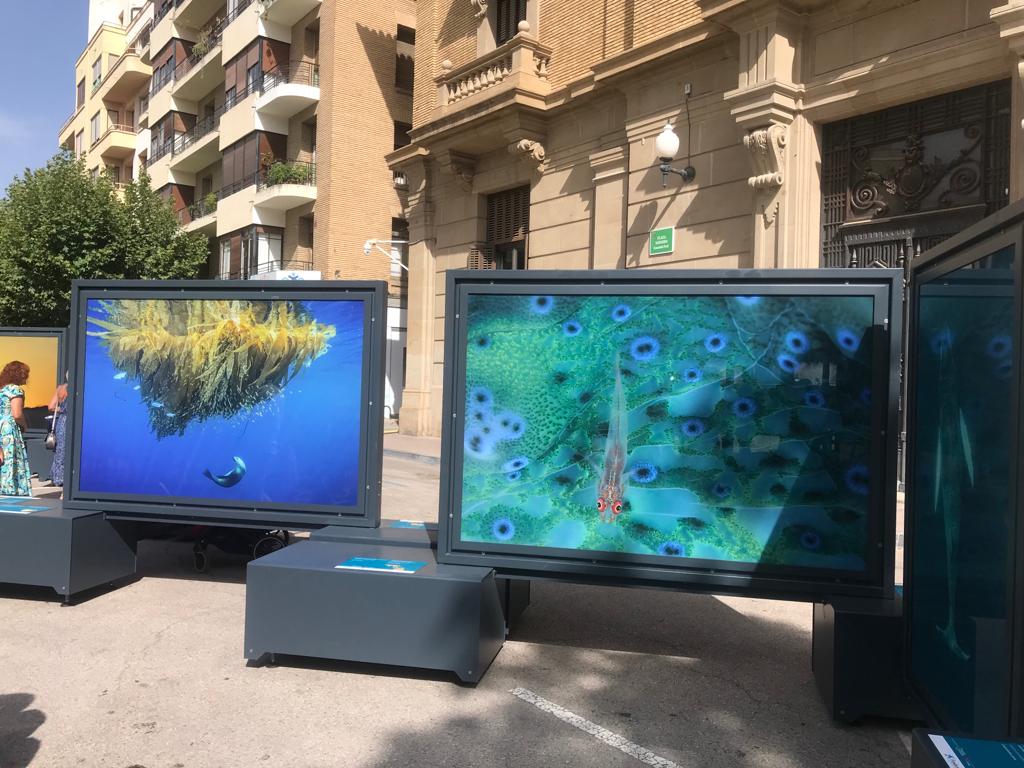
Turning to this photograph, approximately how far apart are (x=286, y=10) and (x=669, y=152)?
2180 cm

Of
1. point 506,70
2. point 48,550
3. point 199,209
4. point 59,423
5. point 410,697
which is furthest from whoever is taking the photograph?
point 199,209


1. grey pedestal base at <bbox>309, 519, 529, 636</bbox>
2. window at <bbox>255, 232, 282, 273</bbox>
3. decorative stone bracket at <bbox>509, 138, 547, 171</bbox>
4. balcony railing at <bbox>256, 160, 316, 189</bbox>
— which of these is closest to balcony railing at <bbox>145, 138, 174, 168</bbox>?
window at <bbox>255, 232, 282, 273</bbox>

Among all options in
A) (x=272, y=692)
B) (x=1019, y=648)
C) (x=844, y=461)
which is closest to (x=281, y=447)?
(x=272, y=692)

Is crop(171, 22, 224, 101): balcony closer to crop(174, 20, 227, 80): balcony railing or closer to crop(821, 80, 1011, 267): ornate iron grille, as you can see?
crop(174, 20, 227, 80): balcony railing

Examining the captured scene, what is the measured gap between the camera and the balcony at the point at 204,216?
3275 cm

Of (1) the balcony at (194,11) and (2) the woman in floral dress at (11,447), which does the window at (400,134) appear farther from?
(2) the woman in floral dress at (11,447)

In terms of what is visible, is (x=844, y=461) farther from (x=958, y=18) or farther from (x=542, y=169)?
(x=542, y=169)

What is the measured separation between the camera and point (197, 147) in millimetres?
34031

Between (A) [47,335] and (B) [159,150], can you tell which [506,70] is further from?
(B) [159,150]

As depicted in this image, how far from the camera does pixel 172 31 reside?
37469 millimetres

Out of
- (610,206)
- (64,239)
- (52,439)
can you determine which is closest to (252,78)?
(64,239)

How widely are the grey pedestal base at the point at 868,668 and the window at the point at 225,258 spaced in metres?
29.9

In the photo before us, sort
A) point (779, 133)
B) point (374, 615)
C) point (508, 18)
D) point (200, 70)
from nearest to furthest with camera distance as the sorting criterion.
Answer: point (374, 615) < point (779, 133) < point (508, 18) < point (200, 70)

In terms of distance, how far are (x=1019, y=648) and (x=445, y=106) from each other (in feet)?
58.1
